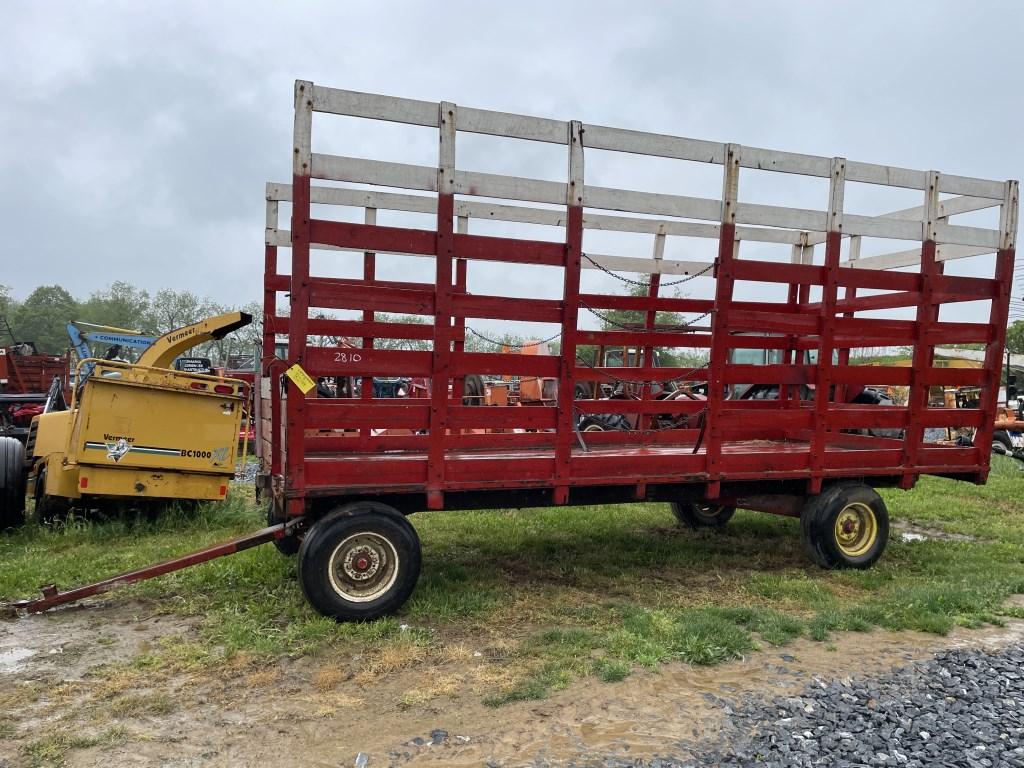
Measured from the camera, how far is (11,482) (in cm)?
716

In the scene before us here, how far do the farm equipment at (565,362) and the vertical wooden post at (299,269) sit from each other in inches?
0.5

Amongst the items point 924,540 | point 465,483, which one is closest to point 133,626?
point 465,483

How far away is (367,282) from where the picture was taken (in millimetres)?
6598

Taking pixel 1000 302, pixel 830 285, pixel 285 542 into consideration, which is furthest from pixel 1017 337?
pixel 285 542

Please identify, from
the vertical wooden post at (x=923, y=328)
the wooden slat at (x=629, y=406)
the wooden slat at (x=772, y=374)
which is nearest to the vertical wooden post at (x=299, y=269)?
the wooden slat at (x=629, y=406)

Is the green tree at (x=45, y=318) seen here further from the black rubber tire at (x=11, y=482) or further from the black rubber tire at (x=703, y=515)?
the black rubber tire at (x=703, y=515)

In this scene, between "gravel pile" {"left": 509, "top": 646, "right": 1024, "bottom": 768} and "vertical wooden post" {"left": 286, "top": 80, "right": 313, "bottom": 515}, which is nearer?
"gravel pile" {"left": 509, "top": 646, "right": 1024, "bottom": 768}

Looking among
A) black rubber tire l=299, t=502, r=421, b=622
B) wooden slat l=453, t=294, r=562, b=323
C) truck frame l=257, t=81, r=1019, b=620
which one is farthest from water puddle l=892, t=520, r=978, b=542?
black rubber tire l=299, t=502, r=421, b=622

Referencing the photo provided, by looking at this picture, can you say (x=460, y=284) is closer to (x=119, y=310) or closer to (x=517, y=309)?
(x=517, y=309)

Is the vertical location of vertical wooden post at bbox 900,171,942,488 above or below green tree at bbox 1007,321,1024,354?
below

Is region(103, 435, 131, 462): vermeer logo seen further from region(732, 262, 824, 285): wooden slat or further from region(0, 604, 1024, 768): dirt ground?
region(732, 262, 824, 285): wooden slat

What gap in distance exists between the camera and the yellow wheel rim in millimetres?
6371

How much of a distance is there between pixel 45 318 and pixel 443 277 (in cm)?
5540

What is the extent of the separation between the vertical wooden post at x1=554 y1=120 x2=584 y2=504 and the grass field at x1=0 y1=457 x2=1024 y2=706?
138 cm
